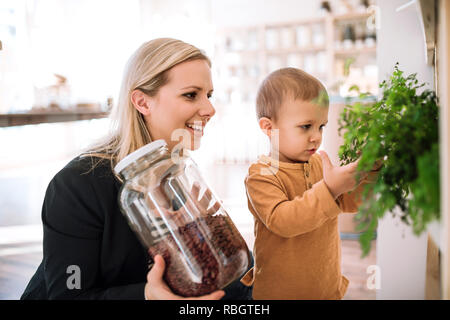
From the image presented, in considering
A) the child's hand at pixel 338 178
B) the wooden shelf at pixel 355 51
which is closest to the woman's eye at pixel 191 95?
the child's hand at pixel 338 178

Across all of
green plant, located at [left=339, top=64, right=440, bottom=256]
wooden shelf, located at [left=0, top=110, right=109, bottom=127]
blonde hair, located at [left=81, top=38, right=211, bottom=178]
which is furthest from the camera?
wooden shelf, located at [left=0, top=110, right=109, bottom=127]

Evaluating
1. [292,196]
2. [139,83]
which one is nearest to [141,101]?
[139,83]

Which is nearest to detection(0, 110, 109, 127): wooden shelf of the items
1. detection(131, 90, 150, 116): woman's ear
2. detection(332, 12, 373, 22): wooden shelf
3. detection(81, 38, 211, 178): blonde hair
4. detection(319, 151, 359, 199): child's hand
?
detection(81, 38, 211, 178): blonde hair

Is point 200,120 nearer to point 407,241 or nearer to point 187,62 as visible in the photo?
point 187,62

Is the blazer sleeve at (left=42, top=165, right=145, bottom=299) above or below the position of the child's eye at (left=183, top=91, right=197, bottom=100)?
below

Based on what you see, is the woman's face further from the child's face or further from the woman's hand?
the woman's hand

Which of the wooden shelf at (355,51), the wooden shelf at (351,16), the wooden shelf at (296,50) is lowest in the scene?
the wooden shelf at (355,51)

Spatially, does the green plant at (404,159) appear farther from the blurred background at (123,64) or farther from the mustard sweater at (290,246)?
the mustard sweater at (290,246)

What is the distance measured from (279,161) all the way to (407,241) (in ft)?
2.42

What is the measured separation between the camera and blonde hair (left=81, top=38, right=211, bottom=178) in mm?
957

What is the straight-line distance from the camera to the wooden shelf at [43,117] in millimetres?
1135

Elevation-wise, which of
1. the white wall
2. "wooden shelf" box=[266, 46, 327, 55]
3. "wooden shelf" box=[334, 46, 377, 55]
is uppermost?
"wooden shelf" box=[266, 46, 327, 55]

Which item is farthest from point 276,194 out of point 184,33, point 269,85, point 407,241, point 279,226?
point 184,33

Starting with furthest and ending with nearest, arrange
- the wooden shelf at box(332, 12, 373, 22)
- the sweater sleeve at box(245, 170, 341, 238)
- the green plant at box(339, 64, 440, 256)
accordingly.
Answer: the wooden shelf at box(332, 12, 373, 22), the sweater sleeve at box(245, 170, 341, 238), the green plant at box(339, 64, 440, 256)
